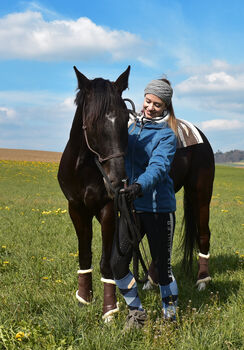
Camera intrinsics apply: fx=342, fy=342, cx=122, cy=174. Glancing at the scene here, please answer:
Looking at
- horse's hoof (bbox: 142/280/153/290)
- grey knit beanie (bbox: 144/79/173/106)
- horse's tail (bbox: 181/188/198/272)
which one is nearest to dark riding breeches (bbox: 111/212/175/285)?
grey knit beanie (bbox: 144/79/173/106)

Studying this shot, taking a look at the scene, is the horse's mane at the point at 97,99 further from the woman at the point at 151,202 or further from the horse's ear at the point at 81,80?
the woman at the point at 151,202

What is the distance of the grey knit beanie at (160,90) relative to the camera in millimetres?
2939

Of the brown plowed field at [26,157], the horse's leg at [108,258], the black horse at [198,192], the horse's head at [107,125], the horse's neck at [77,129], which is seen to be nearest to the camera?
the horse's head at [107,125]

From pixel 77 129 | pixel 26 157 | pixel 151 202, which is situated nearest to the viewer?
pixel 151 202

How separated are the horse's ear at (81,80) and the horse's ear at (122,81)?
9.3 inches

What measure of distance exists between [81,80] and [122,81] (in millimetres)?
335

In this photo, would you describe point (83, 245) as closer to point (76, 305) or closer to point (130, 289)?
point (76, 305)

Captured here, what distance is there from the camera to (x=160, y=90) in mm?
2938

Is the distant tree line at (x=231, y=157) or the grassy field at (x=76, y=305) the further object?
the distant tree line at (x=231, y=157)

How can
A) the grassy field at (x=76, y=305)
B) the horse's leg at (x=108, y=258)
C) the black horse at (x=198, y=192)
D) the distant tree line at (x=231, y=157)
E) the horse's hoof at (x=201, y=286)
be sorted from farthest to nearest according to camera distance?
the distant tree line at (x=231, y=157)
the black horse at (x=198, y=192)
the horse's hoof at (x=201, y=286)
the horse's leg at (x=108, y=258)
the grassy field at (x=76, y=305)

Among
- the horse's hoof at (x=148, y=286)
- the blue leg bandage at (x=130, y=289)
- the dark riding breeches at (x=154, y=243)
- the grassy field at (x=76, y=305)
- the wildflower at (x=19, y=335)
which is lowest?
the horse's hoof at (x=148, y=286)

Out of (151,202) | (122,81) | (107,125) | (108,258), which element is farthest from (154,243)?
(122,81)

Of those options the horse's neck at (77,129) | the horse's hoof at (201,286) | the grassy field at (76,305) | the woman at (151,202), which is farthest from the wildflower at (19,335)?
the horse's hoof at (201,286)

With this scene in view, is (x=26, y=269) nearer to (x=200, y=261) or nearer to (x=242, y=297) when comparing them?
(x=200, y=261)
